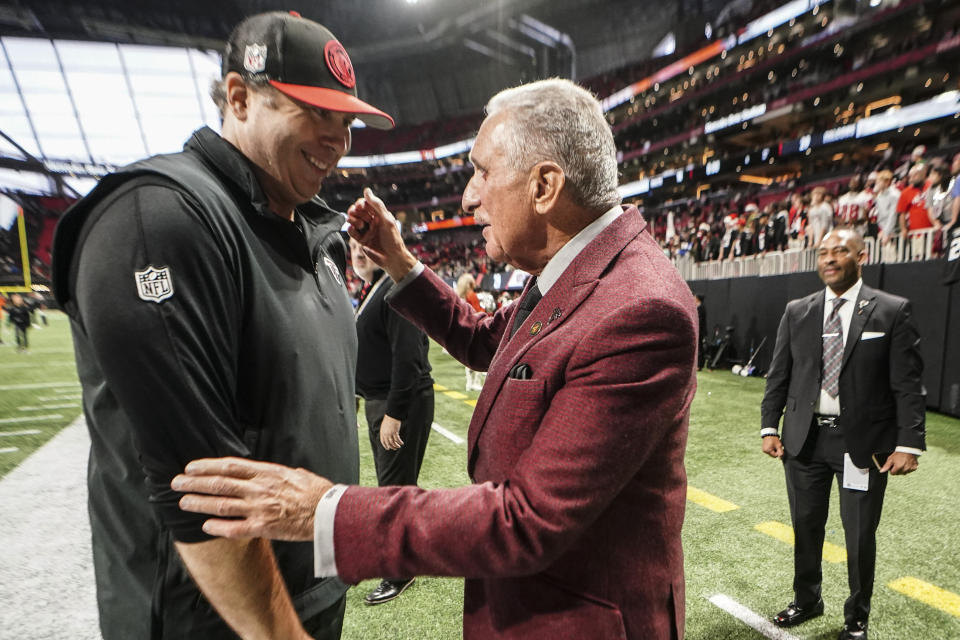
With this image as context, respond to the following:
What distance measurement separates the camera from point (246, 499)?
924 mm

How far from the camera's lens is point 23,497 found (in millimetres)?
4496

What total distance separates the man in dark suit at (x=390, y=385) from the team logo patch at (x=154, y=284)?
7.79 feet

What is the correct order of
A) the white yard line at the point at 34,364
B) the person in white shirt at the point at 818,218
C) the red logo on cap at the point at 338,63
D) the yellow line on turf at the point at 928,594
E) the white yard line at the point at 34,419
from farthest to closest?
the white yard line at the point at 34,364 → the person in white shirt at the point at 818,218 → the white yard line at the point at 34,419 → the yellow line on turf at the point at 928,594 → the red logo on cap at the point at 338,63

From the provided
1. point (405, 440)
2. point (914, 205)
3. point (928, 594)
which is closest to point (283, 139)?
point (405, 440)

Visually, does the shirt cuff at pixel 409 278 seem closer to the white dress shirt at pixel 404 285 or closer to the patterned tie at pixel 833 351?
the white dress shirt at pixel 404 285

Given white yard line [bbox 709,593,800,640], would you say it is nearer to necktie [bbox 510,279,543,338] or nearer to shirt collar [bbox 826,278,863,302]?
shirt collar [bbox 826,278,863,302]

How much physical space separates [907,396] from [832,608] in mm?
1349

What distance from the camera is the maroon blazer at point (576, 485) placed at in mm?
956

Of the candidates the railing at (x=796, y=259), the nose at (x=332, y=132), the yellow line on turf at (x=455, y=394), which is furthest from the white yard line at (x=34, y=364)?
the railing at (x=796, y=259)

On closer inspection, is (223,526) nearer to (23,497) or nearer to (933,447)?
(23,497)

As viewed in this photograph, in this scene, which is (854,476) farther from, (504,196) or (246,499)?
(246,499)

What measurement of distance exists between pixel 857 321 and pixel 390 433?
2971mm

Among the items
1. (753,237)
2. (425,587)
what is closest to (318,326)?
(425,587)

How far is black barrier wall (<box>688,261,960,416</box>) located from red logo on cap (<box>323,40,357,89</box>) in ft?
23.8
